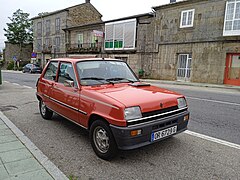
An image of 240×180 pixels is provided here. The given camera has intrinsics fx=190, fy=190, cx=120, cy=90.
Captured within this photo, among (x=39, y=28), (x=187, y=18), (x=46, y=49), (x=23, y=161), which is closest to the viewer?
→ (x=23, y=161)

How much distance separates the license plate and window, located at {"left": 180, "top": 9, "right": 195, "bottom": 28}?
681 inches

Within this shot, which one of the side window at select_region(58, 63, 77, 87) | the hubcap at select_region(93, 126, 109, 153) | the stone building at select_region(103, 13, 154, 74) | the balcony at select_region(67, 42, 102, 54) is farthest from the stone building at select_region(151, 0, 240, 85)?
the hubcap at select_region(93, 126, 109, 153)

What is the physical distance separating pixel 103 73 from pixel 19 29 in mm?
50817

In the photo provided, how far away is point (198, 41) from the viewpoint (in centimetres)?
1761

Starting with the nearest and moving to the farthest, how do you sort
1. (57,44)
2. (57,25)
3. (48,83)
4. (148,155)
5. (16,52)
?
(148,155) < (48,83) < (57,25) < (57,44) < (16,52)

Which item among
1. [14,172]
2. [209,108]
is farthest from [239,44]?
[14,172]

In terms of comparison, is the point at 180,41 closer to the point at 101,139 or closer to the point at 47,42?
the point at 101,139

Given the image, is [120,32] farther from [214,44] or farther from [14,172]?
[14,172]

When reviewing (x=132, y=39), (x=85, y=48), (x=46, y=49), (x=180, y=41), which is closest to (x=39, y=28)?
(x=46, y=49)

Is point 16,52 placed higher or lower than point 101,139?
higher

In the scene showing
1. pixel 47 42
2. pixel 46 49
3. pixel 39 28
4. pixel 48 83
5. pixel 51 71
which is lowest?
pixel 48 83

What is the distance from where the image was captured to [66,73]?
418 centimetres

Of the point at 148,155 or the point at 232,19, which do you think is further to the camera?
the point at 232,19

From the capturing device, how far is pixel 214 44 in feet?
54.8
